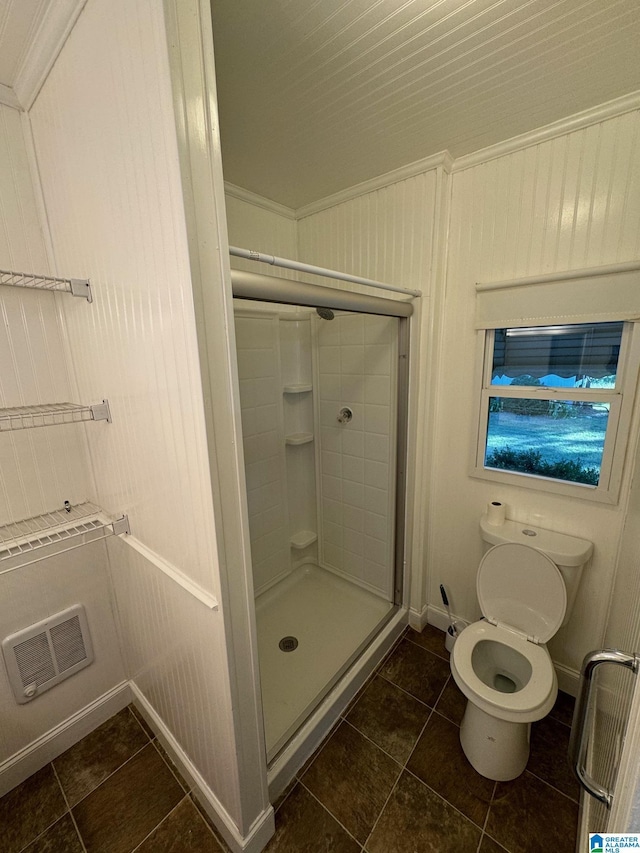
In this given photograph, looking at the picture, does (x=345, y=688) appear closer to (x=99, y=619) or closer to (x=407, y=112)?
(x=99, y=619)

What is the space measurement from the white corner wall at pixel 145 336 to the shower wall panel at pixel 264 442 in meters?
0.82

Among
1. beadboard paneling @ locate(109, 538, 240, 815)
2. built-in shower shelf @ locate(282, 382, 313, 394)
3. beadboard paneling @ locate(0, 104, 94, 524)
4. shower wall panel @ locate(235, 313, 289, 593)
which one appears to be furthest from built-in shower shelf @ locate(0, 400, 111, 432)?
built-in shower shelf @ locate(282, 382, 313, 394)

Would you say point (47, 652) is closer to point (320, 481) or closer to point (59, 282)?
point (59, 282)

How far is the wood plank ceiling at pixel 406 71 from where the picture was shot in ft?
3.00

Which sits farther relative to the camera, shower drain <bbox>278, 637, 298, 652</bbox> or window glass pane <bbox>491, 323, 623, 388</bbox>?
shower drain <bbox>278, 637, 298, 652</bbox>

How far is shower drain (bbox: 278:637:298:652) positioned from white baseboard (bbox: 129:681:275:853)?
66cm

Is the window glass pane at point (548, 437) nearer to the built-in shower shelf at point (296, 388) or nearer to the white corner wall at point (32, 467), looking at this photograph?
the built-in shower shelf at point (296, 388)

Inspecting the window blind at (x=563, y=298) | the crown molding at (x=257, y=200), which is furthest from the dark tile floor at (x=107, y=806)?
the crown molding at (x=257, y=200)

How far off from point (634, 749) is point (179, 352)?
42.5 inches

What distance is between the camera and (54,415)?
4.05 ft

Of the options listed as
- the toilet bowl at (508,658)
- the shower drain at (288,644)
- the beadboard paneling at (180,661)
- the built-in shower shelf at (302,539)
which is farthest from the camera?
the built-in shower shelf at (302,539)

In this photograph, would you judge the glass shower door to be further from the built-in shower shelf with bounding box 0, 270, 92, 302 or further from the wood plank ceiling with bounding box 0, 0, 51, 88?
the wood plank ceiling with bounding box 0, 0, 51, 88

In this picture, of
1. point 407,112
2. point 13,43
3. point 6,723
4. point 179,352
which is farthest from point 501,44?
point 6,723

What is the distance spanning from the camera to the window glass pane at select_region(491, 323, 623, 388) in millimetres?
1388
